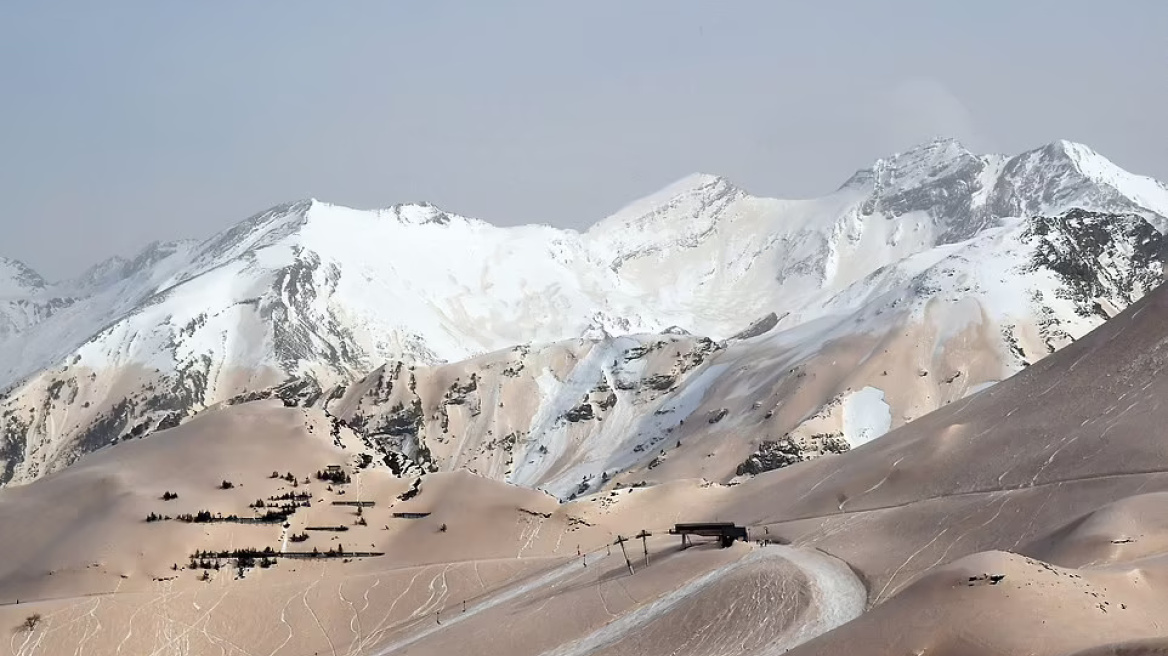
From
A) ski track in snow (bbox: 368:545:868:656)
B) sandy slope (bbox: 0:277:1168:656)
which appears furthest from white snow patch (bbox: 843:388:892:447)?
ski track in snow (bbox: 368:545:868:656)

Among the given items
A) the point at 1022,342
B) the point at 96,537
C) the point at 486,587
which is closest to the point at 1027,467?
the point at 486,587

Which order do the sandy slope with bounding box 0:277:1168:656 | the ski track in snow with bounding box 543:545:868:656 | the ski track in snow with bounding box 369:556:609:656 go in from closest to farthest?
the sandy slope with bounding box 0:277:1168:656 → the ski track in snow with bounding box 543:545:868:656 → the ski track in snow with bounding box 369:556:609:656

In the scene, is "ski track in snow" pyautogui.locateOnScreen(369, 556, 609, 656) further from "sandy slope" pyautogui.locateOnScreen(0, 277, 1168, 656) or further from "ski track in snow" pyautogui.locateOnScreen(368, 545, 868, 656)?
"sandy slope" pyautogui.locateOnScreen(0, 277, 1168, 656)

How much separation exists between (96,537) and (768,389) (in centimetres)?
11601

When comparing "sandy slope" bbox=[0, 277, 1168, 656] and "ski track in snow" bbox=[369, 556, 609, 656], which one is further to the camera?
"ski track in snow" bbox=[369, 556, 609, 656]

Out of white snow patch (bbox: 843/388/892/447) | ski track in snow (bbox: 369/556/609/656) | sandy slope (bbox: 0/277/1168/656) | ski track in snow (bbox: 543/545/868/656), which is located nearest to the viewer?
→ sandy slope (bbox: 0/277/1168/656)

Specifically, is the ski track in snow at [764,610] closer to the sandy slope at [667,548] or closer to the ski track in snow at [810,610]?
the ski track in snow at [810,610]

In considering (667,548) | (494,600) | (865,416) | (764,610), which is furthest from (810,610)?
(865,416)

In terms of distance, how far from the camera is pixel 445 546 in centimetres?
7694

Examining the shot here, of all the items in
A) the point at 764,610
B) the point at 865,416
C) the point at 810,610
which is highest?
the point at 764,610

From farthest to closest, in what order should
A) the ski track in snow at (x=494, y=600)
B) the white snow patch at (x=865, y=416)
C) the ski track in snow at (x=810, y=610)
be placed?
the white snow patch at (x=865, y=416) → the ski track in snow at (x=494, y=600) → the ski track in snow at (x=810, y=610)

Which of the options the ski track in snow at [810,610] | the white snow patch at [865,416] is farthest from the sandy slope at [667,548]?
the white snow patch at [865,416]

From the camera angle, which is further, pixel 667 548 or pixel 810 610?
pixel 667 548

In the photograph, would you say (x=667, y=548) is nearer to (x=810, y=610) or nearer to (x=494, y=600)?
(x=494, y=600)
